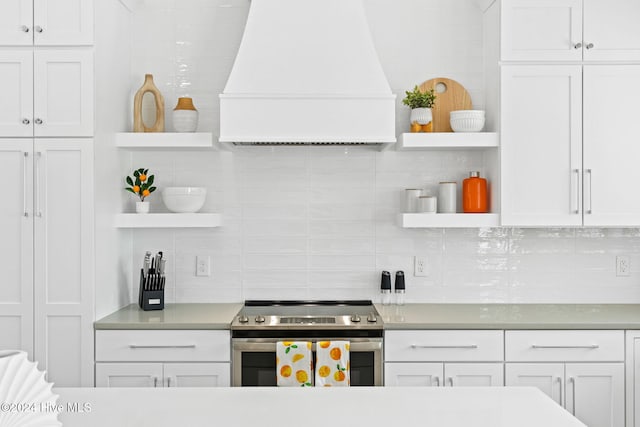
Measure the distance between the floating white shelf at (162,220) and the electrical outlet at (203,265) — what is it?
31 cm

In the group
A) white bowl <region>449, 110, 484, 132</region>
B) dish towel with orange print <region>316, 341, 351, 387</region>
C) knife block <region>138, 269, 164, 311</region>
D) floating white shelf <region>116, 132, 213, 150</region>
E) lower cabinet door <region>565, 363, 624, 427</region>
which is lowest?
lower cabinet door <region>565, 363, 624, 427</region>

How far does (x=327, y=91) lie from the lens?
3002mm

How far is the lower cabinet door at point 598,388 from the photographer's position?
2.89 metres

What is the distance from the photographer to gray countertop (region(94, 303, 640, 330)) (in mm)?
2889

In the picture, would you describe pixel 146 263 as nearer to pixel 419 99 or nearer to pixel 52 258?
pixel 52 258

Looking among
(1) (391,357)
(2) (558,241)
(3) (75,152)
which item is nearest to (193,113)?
(3) (75,152)

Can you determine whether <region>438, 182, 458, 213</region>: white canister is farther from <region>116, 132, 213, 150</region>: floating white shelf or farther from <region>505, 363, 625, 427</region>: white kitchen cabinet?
<region>116, 132, 213, 150</region>: floating white shelf

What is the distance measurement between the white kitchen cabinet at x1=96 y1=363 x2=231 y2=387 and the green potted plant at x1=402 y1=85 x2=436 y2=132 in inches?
63.5

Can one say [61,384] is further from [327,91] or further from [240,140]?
[327,91]

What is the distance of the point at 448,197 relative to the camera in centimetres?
334

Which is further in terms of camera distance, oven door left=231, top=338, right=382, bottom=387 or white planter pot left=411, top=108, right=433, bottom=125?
white planter pot left=411, top=108, right=433, bottom=125

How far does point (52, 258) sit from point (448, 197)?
6.64 feet

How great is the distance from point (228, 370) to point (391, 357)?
2.51 ft

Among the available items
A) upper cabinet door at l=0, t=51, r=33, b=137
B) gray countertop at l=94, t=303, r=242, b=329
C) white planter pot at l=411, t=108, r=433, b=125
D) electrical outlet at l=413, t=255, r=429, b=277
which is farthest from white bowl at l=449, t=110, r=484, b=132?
upper cabinet door at l=0, t=51, r=33, b=137
